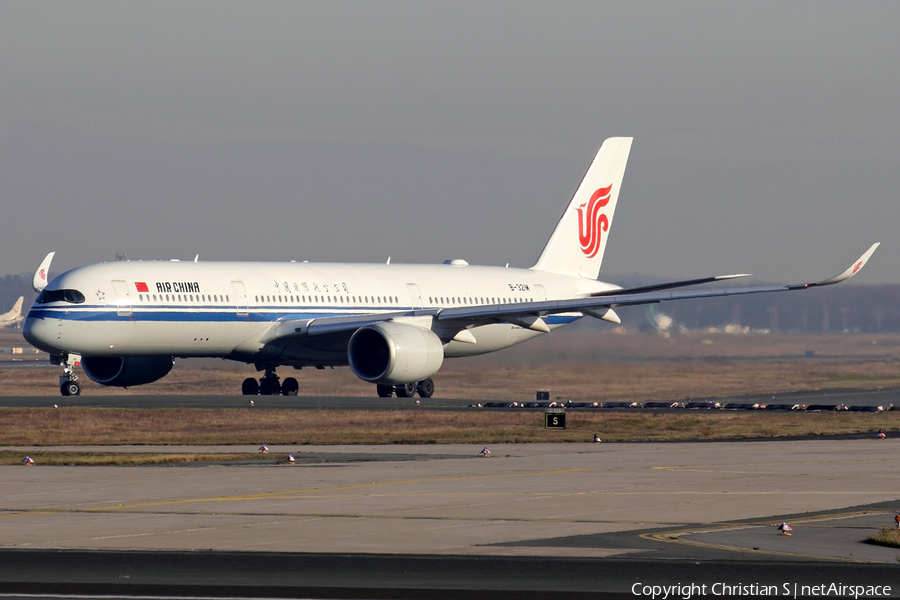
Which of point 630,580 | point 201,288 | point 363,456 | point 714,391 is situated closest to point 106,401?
point 201,288

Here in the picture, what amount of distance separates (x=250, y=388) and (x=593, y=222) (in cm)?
1811

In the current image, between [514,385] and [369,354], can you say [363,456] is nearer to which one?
[369,354]

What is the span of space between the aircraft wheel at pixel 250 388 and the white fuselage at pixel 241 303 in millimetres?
3532

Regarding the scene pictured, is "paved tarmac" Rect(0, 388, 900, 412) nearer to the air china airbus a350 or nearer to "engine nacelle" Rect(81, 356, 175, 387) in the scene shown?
the air china airbus a350

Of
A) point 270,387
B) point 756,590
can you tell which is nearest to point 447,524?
point 756,590

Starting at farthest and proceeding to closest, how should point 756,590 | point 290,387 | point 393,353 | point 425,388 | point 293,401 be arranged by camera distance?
point 290,387
point 425,388
point 393,353
point 293,401
point 756,590

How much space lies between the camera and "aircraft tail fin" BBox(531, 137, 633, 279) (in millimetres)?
63031

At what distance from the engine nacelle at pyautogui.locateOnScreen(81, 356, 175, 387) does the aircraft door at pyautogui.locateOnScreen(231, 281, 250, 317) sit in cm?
432

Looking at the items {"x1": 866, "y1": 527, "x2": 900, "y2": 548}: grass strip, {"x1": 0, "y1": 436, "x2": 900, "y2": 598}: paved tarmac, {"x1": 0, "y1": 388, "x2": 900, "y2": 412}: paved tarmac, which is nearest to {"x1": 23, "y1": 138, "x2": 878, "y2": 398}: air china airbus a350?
{"x1": 0, "y1": 388, "x2": 900, "y2": 412}: paved tarmac

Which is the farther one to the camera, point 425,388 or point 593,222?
point 593,222

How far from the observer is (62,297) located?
1820 inches

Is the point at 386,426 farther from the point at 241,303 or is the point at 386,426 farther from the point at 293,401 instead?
the point at 241,303

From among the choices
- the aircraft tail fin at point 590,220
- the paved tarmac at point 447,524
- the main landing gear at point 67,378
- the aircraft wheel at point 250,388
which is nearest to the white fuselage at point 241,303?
the main landing gear at point 67,378

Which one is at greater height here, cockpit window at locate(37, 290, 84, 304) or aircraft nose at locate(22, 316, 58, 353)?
cockpit window at locate(37, 290, 84, 304)
